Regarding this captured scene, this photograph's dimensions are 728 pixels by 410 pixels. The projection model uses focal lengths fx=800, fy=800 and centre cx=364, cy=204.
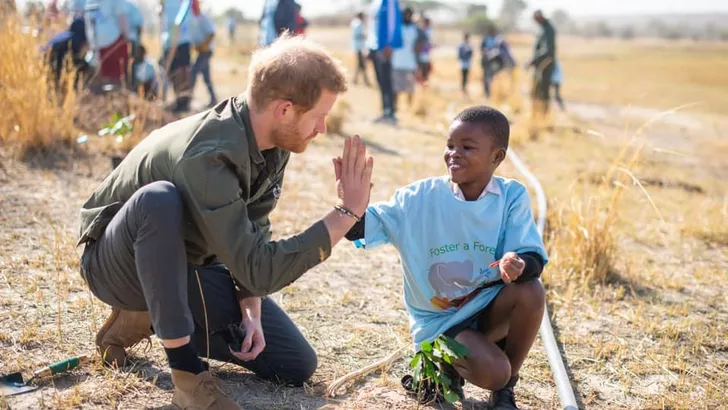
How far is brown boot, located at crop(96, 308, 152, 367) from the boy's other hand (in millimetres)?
1255

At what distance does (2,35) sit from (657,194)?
5880 mm

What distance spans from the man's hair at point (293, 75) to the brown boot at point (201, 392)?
893 mm

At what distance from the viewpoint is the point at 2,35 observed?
229 inches

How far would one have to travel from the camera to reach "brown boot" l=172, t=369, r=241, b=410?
8.39 ft

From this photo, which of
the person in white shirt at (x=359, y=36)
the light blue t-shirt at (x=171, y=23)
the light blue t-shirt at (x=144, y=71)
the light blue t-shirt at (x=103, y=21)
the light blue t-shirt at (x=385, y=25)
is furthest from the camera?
the person in white shirt at (x=359, y=36)

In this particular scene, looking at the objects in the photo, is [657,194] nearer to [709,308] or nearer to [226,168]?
[709,308]

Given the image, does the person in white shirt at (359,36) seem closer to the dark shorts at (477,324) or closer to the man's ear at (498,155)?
the man's ear at (498,155)

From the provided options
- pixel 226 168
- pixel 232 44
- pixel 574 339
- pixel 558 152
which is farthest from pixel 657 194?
pixel 232 44

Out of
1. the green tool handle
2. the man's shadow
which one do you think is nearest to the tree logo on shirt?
the man's shadow

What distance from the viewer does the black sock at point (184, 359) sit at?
8.34 feet

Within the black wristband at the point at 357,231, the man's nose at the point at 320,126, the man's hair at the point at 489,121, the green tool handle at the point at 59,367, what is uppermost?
the man's nose at the point at 320,126

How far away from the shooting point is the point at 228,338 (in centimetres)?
300

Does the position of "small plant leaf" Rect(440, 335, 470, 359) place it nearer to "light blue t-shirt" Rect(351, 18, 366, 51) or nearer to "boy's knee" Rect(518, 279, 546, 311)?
"boy's knee" Rect(518, 279, 546, 311)

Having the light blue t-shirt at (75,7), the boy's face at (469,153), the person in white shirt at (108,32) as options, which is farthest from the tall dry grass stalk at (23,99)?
the boy's face at (469,153)
